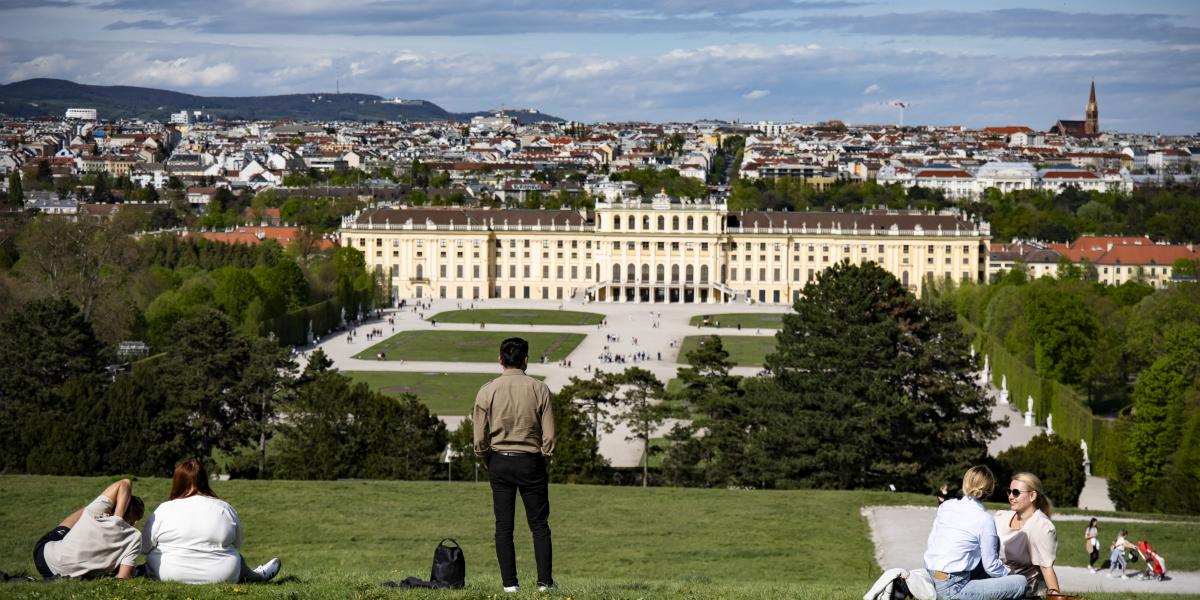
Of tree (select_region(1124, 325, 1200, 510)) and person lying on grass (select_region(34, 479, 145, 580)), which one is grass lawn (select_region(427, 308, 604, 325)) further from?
person lying on grass (select_region(34, 479, 145, 580))

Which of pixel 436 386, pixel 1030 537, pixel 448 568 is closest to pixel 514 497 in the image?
pixel 448 568

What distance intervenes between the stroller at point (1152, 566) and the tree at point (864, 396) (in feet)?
30.9

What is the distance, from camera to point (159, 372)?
27.9 metres

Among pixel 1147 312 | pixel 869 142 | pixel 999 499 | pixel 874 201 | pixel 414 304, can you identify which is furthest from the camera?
pixel 869 142

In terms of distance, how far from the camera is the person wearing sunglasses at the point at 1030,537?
29.9 feet

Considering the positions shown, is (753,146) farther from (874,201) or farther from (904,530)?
(904,530)

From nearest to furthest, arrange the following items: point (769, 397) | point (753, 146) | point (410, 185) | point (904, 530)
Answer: point (904, 530)
point (769, 397)
point (410, 185)
point (753, 146)

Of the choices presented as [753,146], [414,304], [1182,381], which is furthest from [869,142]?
[1182,381]

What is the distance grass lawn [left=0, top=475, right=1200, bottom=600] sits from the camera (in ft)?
45.5

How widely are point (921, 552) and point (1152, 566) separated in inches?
84.2

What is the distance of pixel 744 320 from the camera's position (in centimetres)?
6375

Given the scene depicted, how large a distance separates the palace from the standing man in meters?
64.8

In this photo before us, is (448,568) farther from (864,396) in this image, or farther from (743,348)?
Answer: (743,348)

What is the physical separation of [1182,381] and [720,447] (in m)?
9.27
